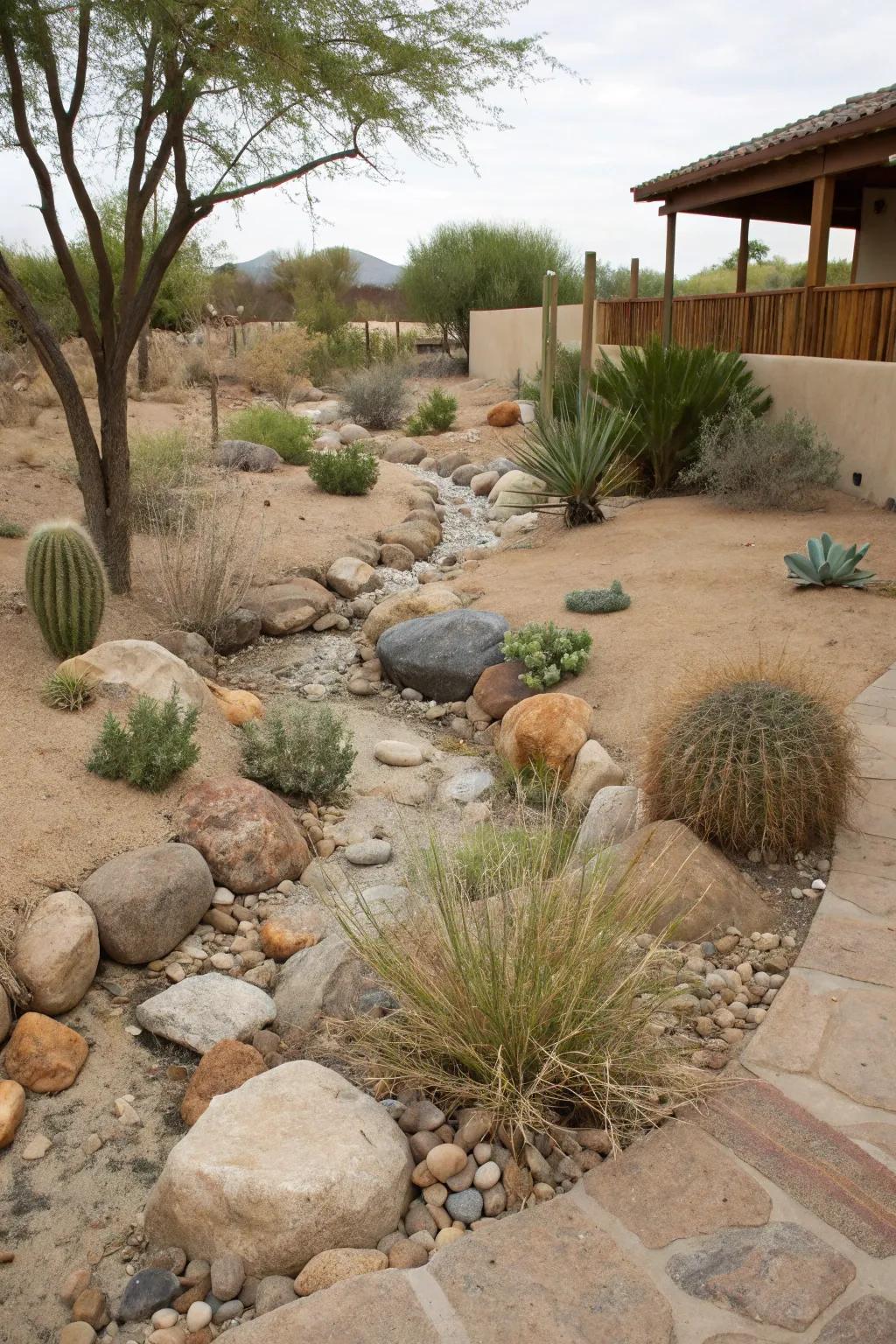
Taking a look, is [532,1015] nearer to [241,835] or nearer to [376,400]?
[241,835]

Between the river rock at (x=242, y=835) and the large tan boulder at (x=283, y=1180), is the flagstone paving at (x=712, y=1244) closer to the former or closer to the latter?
the large tan boulder at (x=283, y=1180)

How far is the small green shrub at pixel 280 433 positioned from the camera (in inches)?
623

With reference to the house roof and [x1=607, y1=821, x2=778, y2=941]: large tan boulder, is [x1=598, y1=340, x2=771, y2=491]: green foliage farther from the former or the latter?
[x1=607, y1=821, x2=778, y2=941]: large tan boulder

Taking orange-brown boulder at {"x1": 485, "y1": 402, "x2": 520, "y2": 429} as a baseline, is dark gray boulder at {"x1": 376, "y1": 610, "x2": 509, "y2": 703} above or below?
below

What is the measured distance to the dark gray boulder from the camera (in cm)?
841

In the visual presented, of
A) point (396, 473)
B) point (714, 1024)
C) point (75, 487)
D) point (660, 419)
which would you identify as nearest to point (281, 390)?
point (396, 473)

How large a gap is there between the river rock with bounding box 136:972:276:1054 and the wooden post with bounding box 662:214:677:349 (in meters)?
13.9

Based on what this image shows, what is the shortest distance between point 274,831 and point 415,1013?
7.84 feet

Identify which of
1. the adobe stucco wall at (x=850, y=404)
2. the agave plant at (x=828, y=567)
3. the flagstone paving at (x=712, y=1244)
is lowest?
the flagstone paving at (x=712, y=1244)

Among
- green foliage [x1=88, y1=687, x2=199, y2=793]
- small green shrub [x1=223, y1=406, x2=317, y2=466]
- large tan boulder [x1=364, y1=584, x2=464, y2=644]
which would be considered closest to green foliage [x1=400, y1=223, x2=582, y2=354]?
small green shrub [x1=223, y1=406, x2=317, y2=466]

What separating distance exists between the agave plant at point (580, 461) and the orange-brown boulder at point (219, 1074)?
883 cm

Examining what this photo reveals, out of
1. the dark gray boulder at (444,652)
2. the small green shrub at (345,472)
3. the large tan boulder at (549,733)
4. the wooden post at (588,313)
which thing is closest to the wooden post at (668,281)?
the wooden post at (588,313)

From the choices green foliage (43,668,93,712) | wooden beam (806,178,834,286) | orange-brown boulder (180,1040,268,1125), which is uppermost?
wooden beam (806,178,834,286)

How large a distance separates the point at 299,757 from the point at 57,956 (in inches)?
87.3
